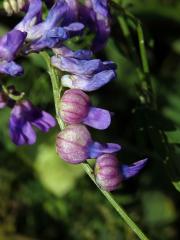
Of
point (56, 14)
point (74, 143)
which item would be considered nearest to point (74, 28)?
point (56, 14)

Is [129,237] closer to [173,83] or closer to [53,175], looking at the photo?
[53,175]

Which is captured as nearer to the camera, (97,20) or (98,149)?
(98,149)

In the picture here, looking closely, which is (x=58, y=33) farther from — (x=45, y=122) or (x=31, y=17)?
(x=45, y=122)

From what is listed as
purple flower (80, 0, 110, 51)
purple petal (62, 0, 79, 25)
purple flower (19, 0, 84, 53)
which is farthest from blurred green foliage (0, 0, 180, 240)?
purple flower (19, 0, 84, 53)

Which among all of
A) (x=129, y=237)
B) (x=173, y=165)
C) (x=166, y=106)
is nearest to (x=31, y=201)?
(x=129, y=237)

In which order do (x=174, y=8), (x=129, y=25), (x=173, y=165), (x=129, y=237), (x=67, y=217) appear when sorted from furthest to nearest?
(x=174, y=8), (x=67, y=217), (x=129, y=237), (x=129, y=25), (x=173, y=165)

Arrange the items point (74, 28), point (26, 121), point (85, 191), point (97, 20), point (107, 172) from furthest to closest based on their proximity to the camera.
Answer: point (85, 191)
point (97, 20)
point (26, 121)
point (74, 28)
point (107, 172)

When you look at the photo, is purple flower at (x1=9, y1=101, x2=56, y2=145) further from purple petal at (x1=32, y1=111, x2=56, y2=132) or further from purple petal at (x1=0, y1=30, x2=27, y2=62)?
purple petal at (x1=0, y1=30, x2=27, y2=62)
